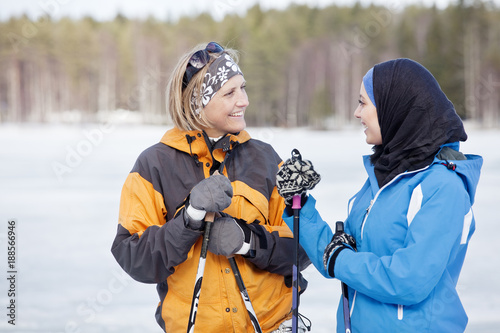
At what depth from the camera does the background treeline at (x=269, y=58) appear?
22219 mm

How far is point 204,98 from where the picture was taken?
74.1 inches

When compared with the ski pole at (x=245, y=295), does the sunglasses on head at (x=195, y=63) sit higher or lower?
higher

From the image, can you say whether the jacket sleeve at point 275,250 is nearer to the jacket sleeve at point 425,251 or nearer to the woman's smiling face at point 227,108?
the woman's smiling face at point 227,108

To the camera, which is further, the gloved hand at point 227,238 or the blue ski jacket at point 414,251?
the gloved hand at point 227,238

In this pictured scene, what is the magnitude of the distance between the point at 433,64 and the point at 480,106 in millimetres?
2992

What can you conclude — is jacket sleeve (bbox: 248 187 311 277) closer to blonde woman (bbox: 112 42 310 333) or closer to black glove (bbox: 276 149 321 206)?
blonde woman (bbox: 112 42 310 333)

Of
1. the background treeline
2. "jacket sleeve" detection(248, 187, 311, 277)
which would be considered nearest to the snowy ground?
"jacket sleeve" detection(248, 187, 311, 277)

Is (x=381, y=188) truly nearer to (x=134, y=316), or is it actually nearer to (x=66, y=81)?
(x=134, y=316)

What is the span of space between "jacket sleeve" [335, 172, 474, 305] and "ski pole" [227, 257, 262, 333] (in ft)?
1.57

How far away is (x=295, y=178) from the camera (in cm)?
162

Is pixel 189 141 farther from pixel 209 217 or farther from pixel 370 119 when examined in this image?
pixel 370 119

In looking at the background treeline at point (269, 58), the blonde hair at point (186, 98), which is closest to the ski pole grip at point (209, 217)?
the blonde hair at point (186, 98)

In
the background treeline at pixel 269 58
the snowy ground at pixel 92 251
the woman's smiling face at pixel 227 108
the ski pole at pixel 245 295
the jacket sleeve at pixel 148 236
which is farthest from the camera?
the background treeline at pixel 269 58

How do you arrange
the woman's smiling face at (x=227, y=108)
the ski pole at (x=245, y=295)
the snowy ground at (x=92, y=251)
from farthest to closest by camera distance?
the snowy ground at (x=92, y=251) < the woman's smiling face at (x=227, y=108) < the ski pole at (x=245, y=295)
